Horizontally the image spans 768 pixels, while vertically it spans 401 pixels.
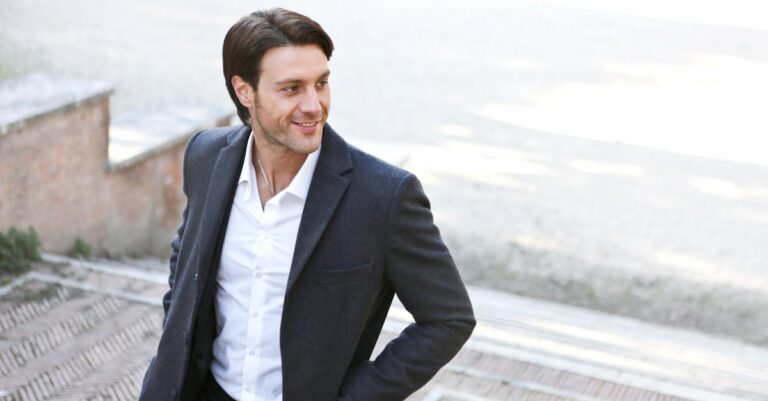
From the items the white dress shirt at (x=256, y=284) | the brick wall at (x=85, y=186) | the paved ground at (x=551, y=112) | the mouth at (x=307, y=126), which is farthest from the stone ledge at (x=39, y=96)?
the mouth at (x=307, y=126)

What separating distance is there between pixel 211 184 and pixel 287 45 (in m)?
0.48

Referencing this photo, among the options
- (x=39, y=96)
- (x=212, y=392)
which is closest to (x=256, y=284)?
(x=212, y=392)

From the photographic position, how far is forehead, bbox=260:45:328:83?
109 inches

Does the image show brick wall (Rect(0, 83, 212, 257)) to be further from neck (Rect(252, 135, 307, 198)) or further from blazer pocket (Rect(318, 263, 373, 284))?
blazer pocket (Rect(318, 263, 373, 284))

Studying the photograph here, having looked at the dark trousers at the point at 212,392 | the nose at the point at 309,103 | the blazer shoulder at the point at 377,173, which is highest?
the nose at the point at 309,103

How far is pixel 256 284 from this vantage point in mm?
2910

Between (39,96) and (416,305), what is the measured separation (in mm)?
6957

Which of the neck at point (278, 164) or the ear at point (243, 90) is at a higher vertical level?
the ear at point (243, 90)

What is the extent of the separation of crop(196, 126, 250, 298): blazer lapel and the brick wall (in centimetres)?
596

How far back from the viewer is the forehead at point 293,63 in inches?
109

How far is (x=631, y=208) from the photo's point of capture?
13.3 meters

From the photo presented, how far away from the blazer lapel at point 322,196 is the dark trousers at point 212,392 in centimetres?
40

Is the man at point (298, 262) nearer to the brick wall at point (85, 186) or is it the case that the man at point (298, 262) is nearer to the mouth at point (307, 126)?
the mouth at point (307, 126)

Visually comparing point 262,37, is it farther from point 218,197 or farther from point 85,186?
point 85,186
